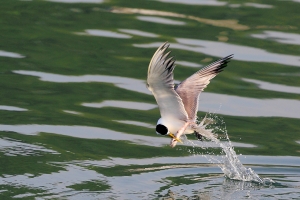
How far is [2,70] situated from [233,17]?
173 inches

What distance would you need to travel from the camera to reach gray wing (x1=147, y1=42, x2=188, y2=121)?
25.0ft

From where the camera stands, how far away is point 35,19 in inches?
567

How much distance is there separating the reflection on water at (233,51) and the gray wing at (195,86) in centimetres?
403

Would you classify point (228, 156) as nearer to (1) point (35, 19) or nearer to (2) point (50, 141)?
(2) point (50, 141)

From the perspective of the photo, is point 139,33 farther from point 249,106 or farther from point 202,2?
point 249,106

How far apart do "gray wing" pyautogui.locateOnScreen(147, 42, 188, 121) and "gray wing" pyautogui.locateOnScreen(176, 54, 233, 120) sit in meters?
0.49

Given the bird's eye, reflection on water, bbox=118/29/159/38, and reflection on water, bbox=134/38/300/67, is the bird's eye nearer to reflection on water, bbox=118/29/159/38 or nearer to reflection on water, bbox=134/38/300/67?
reflection on water, bbox=134/38/300/67

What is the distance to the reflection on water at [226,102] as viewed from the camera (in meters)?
11.0

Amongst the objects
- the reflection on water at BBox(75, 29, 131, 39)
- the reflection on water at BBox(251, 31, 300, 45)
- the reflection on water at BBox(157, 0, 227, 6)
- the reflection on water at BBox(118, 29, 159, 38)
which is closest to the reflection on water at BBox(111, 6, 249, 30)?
the reflection on water at BBox(251, 31, 300, 45)

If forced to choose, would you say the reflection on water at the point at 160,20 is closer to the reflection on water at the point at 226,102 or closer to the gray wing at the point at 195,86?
the reflection on water at the point at 226,102

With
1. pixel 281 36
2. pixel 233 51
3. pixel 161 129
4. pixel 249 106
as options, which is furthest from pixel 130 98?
pixel 281 36

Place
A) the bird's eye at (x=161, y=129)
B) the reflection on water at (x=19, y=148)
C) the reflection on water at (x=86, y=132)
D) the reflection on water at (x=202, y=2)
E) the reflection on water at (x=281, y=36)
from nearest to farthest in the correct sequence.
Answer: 1. the bird's eye at (x=161, y=129)
2. the reflection on water at (x=19, y=148)
3. the reflection on water at (x=86, y=132)
4. the reflection on water at (x=281, y=36)
5. the reflection on water at (x=202, y=2)

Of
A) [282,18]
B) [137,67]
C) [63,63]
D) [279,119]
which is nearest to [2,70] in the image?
[63,63]

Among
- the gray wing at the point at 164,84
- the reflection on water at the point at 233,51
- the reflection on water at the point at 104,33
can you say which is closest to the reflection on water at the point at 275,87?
the reflection on water at the point at 233,51
